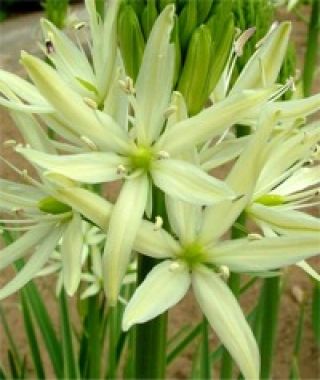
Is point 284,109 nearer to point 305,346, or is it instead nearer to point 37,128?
point 37,128

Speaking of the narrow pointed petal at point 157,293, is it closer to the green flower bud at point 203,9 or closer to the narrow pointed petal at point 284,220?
the narrow pointed petal at point 284,220

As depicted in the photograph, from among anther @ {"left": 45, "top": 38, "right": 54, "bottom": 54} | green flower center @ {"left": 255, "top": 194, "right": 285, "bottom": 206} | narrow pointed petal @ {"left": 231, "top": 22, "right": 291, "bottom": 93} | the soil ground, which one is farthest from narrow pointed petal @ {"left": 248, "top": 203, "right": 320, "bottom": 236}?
the soil ground

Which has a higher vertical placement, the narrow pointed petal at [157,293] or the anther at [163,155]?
the anther at [163,155]

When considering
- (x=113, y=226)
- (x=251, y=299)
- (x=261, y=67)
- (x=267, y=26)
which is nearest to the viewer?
(x=113, y=226)

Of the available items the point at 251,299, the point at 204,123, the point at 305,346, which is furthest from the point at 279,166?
the point at 251,299

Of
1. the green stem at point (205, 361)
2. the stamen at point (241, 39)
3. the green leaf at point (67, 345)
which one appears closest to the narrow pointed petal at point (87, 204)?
the stamen at point (241, 39)

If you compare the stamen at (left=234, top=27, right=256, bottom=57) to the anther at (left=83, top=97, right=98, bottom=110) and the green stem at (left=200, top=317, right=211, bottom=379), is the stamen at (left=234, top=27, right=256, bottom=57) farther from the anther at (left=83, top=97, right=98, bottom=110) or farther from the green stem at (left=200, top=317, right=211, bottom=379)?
the green stem at (left=200, top=317, right=211, bottom=379)
